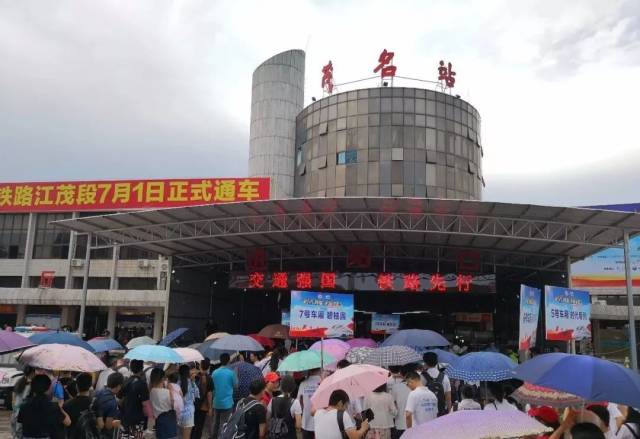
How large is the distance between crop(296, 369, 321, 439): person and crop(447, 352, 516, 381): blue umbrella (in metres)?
1.70

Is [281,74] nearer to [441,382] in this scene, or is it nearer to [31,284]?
[31,284]

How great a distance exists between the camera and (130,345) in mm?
11672

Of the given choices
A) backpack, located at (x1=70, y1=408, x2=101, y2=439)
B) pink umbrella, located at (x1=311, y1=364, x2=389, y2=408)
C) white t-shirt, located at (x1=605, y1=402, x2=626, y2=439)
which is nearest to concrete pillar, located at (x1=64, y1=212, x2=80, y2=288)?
backpack, located at (x1=70, y1=408, x2=101, y2=439)

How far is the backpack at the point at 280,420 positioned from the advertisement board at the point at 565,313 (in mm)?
7246

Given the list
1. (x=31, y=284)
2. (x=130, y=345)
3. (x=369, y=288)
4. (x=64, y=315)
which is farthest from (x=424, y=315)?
(x=31, y=284)

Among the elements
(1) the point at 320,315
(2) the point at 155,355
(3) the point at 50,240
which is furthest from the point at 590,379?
(3) the point at 50,240

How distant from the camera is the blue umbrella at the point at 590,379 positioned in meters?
3.75

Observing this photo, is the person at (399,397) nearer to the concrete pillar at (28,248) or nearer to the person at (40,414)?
the person at (40,414)

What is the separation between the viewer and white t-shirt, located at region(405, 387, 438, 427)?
5715 millimetres

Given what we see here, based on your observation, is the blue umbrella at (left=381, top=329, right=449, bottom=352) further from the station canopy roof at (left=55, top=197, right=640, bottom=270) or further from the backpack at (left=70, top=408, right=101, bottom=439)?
the station canopy roof at (left=55, top=197, right=640, bottom=270)

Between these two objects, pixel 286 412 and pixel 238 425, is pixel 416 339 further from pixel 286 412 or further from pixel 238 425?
pixel 238 425

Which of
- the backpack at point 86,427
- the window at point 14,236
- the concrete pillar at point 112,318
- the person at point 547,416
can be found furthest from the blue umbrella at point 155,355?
the window at point 14,236

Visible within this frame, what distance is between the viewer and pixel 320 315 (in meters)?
11.6

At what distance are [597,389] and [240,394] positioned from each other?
522cm
